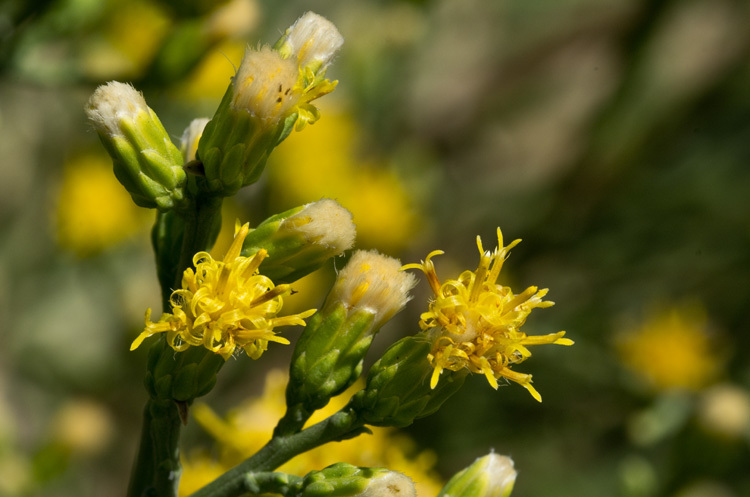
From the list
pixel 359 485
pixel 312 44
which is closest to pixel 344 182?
pixel 312 44

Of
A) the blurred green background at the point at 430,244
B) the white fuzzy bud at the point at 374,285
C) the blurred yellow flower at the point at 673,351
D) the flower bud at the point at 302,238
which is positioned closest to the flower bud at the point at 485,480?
the white fuzzy bud at the point at 374,285

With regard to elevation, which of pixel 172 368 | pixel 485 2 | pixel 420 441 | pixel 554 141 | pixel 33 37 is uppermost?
pixel 485 2

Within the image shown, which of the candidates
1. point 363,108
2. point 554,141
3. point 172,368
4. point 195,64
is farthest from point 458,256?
point 172,368

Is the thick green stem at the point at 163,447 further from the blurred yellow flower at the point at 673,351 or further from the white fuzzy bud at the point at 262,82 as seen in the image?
the blurred yellow flower at the point at 673,351

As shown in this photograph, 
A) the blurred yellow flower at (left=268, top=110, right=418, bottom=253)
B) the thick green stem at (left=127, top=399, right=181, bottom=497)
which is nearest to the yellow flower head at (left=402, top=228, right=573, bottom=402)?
the thick green stem at (left=127, top=399, right=181, bottom=497)

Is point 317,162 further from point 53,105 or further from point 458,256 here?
point 458,256

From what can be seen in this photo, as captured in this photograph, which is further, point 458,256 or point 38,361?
point 458,256

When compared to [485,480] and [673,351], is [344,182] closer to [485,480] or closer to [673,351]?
[673,351]
